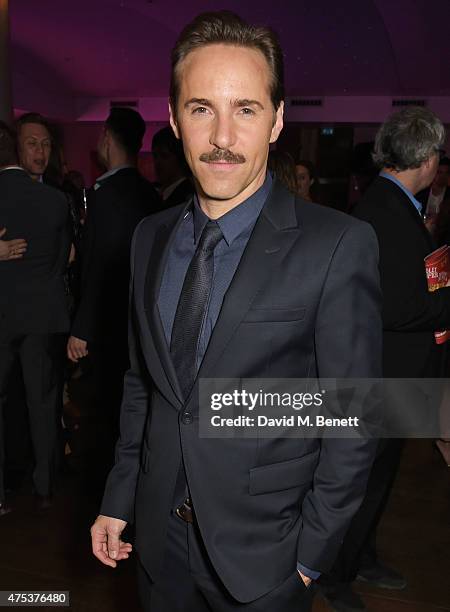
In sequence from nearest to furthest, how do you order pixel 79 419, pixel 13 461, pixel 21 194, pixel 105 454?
pixel 21 194 → pixel 13 461 → pixel 105 454 → pixel 79 419

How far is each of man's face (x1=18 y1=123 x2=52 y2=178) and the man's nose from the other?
2.40m

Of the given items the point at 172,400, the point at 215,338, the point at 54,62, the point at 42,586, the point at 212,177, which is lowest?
the point at 42,586

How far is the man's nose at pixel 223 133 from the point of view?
1.17 meters

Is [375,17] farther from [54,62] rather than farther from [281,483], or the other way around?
[281,483]

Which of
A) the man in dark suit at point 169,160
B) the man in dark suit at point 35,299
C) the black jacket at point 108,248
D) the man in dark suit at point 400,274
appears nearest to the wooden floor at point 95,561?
the man in dark suit at point 35,299

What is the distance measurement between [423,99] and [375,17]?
12.5 ft

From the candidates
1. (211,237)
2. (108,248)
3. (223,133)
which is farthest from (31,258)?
(223,133)

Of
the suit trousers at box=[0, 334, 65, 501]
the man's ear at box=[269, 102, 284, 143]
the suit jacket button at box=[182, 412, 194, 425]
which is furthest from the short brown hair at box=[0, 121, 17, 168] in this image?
the suit jacket button at box=[182, 412, 194, 425]

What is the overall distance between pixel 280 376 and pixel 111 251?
6.15 feet

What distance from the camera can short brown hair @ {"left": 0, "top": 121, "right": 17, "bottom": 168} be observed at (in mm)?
2783

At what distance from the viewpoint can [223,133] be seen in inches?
A: 46.3

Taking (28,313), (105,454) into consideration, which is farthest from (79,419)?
(28,313)

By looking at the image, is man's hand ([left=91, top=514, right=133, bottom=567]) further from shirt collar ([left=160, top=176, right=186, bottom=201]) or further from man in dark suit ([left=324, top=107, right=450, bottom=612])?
shirt collar ([left=160, top=176, right=186, bottom=201])

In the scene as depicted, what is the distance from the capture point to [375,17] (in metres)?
10.6
